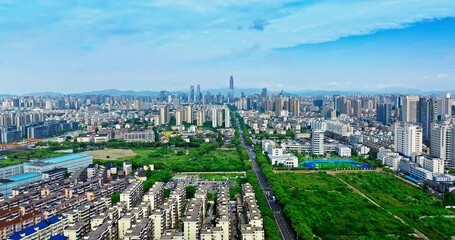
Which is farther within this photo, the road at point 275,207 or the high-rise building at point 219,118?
the high-rise building at point 219,118

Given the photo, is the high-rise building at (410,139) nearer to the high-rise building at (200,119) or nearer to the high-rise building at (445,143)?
the high-rise building at (445,143)

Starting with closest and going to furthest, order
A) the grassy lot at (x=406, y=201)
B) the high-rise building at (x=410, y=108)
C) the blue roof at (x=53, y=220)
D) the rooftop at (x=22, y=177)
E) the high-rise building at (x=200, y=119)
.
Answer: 1. the blue roof at (x=53, y=220)
2. the grassy lot at (x=406, y=201)
3. the rooftop at (x=22, y=177)
4. the high-rise building at (x=410, y=108)
5. the high-rise building at (x=200, y=119)

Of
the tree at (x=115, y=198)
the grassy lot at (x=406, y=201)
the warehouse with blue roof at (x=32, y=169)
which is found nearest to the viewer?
the grassy lot at (x=406, y=201)

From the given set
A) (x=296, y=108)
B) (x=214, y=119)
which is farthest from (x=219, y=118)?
(x=296, y=108)

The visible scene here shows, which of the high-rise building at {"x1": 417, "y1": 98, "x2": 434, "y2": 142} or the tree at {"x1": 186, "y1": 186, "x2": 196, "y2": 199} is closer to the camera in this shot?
the tree at {"x1": 186, "y1": 186, "x2": 196, "y2": 199}

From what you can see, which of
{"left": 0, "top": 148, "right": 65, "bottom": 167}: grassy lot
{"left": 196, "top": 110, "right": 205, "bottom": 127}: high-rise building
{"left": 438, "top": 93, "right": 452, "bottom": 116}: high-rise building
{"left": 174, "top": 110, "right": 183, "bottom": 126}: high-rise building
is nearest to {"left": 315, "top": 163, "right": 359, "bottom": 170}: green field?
{"left": 0, "top": 148, "right": 65, "bottom": 167}: grassy lot

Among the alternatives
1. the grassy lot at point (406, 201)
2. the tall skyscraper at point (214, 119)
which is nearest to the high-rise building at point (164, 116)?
the tall skyscraper at point (214, 119)

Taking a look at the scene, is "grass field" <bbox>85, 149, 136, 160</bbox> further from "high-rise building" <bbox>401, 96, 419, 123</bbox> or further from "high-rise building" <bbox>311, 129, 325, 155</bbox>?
"high-rise building" <bbox>401, 96, 419, 123</bbox>
